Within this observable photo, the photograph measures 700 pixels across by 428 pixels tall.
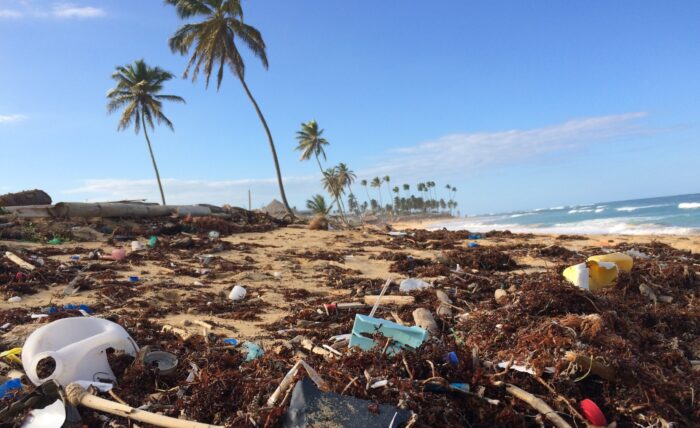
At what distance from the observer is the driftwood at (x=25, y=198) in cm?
1420

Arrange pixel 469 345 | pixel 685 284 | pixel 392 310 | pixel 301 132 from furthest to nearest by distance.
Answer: pixel 301 132, pixel 685 284, pixel 392 310, pixel 469 345

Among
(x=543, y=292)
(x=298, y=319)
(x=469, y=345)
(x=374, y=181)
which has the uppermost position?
(x=374, y=181)

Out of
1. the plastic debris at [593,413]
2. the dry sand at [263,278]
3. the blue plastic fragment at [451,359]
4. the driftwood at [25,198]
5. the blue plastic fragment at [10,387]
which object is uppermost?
the driftwood at [25,198]

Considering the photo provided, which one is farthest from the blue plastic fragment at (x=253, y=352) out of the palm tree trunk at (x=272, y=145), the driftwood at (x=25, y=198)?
the palm tree trunk at (x=272, y=145)

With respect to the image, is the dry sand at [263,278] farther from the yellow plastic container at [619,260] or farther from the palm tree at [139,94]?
the palm tree at [139,94]

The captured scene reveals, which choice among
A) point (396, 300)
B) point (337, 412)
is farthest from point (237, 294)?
point (337, 412)

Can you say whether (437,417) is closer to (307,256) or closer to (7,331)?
(7,331)

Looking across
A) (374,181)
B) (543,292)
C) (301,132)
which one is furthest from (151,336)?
(374,181)

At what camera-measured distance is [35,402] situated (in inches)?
98.1

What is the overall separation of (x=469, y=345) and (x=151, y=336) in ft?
9.72

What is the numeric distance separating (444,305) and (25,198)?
1687cm

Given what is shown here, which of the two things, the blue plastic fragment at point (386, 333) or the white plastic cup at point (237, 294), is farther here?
the white plastic cup at point (237, 294)

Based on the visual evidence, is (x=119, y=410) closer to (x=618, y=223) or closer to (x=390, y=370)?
(x=390, y=370)

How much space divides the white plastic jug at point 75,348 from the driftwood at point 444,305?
114 inches
